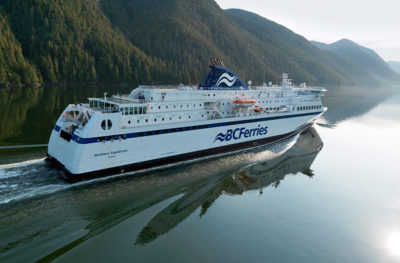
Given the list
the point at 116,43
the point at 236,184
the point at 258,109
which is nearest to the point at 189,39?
the point at 116,43

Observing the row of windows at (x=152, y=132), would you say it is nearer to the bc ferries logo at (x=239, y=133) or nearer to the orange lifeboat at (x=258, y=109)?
the bc ferries logo at (x=239, y=133)

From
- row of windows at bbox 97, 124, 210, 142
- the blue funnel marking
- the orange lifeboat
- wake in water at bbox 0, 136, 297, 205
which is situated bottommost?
wake in water at bbox 0, 136, 297, 205

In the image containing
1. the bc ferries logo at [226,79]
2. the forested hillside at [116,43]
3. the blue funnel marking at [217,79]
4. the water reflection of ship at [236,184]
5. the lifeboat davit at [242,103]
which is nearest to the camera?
the water reflection of ship at [236,184]

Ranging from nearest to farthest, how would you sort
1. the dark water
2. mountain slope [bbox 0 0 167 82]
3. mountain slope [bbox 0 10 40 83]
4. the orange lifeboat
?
the dark water → the orange lifeboat → mountain slope [bbox 0 10 40 83] → mountain slope [bbox 0 0 167 82]

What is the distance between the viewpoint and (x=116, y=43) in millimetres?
90625

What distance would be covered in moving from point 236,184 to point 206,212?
434 cm

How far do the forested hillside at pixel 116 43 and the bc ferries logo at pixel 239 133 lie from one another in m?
57.6

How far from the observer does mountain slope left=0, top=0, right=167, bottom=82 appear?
2908 inches

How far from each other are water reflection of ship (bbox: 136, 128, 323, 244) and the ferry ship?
304cm

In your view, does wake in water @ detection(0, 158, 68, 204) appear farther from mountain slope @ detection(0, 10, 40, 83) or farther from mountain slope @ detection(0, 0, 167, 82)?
mountain slope @ detection(0, 0, 167, 82)

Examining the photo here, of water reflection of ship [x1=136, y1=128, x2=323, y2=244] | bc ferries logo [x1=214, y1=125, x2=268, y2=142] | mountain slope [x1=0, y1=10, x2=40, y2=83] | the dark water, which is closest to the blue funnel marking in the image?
bc ferries logo [x1=214, y1=125, x2=268, y2=142]

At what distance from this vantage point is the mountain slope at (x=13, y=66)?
5725 centimetres

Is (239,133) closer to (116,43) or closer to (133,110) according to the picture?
(133,110)

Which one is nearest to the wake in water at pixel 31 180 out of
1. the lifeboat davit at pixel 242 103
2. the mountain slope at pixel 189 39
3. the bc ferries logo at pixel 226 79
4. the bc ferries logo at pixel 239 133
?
the bc ferries logo at pixel 239 133
